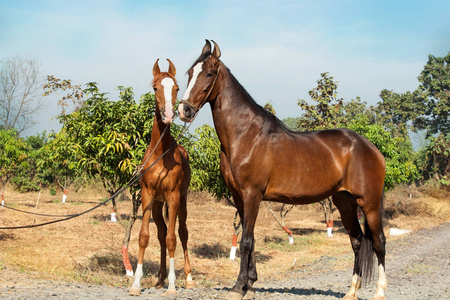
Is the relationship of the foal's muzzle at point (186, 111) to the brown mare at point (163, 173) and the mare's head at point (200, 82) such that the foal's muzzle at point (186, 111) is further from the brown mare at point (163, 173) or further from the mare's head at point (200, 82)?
the brown mare at point (163, 173)

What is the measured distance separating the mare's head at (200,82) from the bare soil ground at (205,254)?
2.77 meters

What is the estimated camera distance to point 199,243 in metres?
19.9

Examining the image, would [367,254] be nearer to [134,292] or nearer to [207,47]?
[134,292]

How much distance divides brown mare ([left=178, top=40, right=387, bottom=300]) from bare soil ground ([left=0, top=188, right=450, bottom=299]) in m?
1.31

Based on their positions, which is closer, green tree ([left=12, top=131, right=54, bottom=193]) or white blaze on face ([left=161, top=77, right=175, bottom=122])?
white blaze on face ([left=161, top=77, right=175, bottom=122])

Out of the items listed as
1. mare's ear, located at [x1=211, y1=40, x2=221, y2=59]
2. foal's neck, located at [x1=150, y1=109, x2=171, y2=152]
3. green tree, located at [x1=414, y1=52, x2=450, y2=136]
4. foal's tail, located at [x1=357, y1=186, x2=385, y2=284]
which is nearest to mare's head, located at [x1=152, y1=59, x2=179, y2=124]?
foal's neck, located at [x1=150, y1=109, x2=171, y2=152]

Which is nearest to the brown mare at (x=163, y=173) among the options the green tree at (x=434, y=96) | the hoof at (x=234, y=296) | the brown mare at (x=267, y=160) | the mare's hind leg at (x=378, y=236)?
Answer: the brown mare at (x=267, y=160)

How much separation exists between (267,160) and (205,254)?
1343 cm

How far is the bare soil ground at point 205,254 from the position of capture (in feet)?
22.6

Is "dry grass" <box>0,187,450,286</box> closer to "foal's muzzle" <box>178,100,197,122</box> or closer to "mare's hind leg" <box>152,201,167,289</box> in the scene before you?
"mare's hind leg" <box>152,201,167,289</box>

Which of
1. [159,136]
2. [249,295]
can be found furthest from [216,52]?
[249,295]

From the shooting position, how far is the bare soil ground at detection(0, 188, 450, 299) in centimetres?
689

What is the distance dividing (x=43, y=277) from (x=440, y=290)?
768cm

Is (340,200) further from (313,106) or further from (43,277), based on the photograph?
(313,106)
